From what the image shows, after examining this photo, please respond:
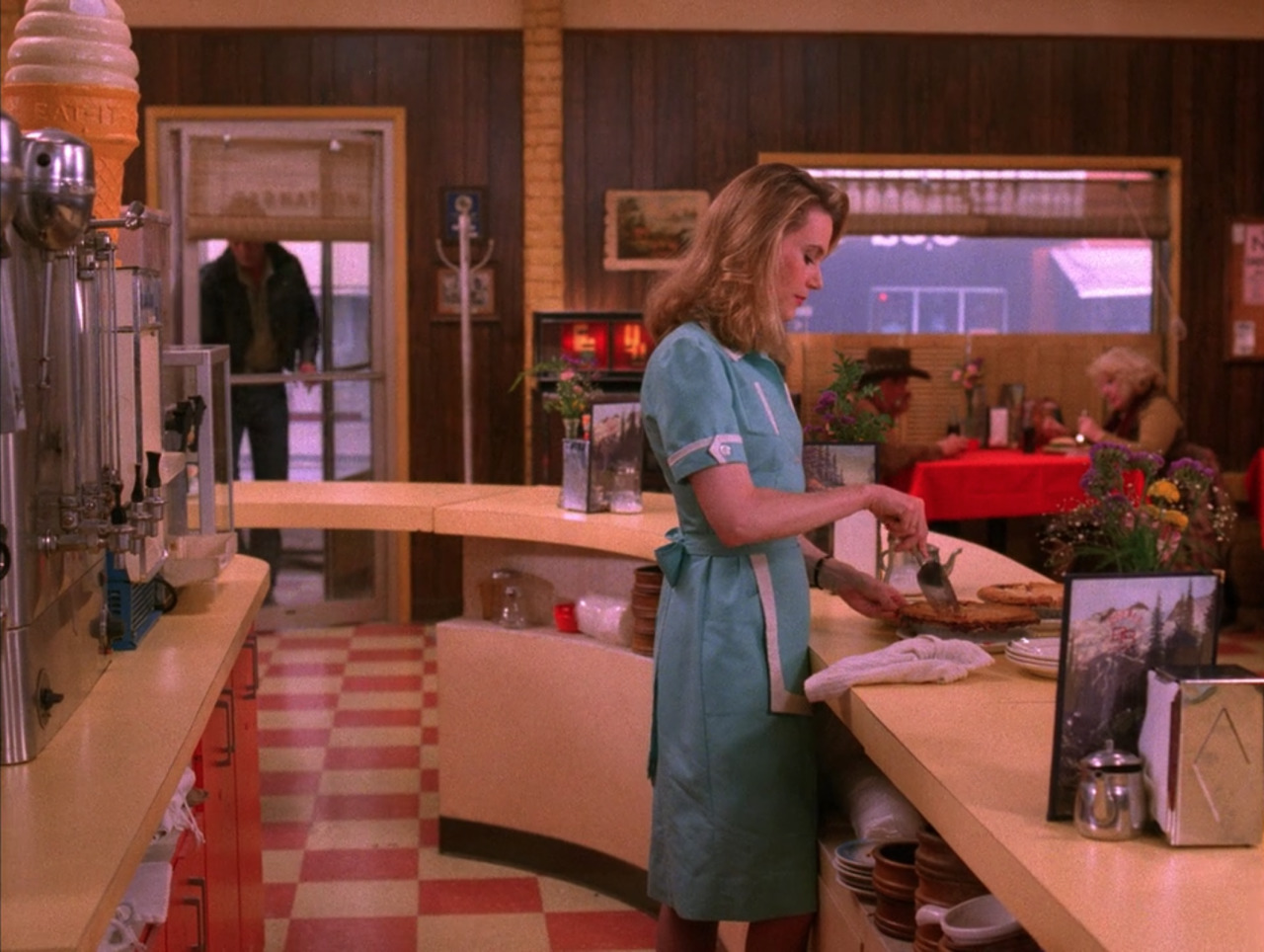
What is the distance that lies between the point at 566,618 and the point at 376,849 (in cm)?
101

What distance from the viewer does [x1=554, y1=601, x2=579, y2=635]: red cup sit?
437 centimetres

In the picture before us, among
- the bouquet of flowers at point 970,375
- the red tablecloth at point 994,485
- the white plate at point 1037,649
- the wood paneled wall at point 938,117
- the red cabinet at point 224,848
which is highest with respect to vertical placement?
the wood paneled wall at point 938,117

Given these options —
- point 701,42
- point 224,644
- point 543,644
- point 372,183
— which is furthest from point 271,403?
point 224,644

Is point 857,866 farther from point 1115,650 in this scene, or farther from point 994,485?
point 994,485

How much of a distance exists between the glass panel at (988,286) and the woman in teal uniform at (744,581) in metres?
6.38

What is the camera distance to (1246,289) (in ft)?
29.4

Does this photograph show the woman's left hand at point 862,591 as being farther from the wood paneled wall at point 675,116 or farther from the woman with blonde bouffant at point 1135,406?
the wood paneled wall at point 675,116

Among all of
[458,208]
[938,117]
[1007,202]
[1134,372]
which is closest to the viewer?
[1134,372]

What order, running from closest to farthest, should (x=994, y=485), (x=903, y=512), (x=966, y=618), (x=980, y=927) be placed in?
(x=980, y=927) → (x=903, y=512) → (x=966, y=618) → (x=994, y=485)

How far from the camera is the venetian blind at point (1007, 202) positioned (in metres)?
8.79

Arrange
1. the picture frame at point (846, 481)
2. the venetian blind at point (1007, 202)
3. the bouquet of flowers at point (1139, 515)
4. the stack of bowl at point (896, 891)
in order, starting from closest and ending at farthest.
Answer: the bouquet of flowers at point (1139, 515), the stack of bowl at point (896, 891), the picture frame at point (846, 481), the venetian blind at point (1007, 202)

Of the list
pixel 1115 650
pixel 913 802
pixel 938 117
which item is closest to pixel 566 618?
pixel 913 802

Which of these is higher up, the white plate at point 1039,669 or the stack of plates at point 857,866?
the white plate at point 1039,669

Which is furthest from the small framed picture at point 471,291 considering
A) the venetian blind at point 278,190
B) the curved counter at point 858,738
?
the curved counter at point 858,738
